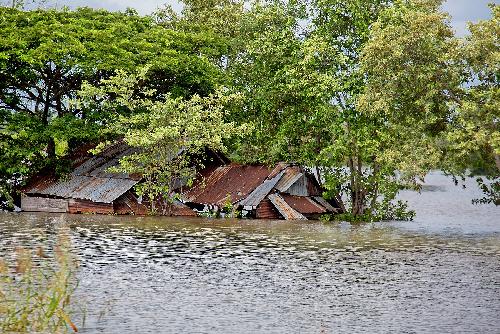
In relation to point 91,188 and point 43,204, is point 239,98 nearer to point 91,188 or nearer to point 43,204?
point 91,188

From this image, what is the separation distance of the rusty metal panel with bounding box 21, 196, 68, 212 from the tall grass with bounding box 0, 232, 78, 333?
23921 millimetres

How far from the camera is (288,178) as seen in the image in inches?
1977

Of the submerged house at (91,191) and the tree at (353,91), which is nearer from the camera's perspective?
the tree at (353,91)

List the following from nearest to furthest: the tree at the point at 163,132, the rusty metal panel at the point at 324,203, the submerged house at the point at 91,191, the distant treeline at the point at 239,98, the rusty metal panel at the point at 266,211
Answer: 1. the distant treeline at the point at 239,98
2. the tree at the point at 163,132
3. the rusty metal panel at the point at 266,211
4. the submerged house at the point at 91,191
5. the rusty metal panel at the point at 324,203

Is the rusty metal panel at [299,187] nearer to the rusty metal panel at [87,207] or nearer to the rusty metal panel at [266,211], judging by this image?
the rusty metal panel at [266,211]

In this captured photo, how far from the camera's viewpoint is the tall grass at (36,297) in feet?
47.8

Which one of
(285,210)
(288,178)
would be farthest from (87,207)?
(288,178)

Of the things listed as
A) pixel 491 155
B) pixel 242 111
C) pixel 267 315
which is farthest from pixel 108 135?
pixel 267 315

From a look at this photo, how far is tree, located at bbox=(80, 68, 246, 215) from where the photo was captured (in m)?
47.8

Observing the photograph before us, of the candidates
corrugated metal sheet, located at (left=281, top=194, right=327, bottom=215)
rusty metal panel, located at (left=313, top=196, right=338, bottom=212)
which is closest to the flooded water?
corrugated metal sheet, located at (left=281, top=194, right=327, bottom=215)

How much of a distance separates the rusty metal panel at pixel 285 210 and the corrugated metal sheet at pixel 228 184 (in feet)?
4.88

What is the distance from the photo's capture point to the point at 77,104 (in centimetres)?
4944

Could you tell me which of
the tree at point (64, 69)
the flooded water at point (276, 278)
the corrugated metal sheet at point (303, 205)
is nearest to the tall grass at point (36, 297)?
the flooded water at point (276, 278)

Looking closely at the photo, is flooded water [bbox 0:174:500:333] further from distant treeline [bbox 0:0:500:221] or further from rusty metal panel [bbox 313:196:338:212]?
rusty metal panel [bbox 313:196:338:212]
